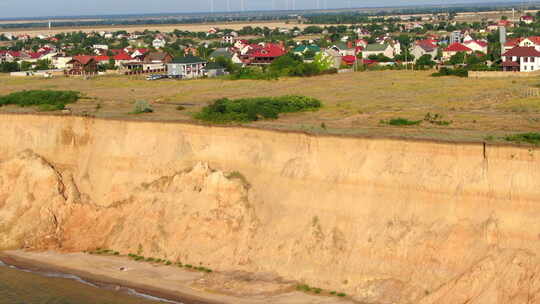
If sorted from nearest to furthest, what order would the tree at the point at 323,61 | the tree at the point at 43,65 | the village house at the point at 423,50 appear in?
the tree at the point at 323,61
the tree at the point at 43,65
the village house at the point at 423,50

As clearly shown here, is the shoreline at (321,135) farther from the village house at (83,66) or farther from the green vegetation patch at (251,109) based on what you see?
the village house at (83,66)

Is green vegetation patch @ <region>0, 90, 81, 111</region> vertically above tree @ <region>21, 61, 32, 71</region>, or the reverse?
green vegetation patch @ <region>0, 90, 81, 111</region>

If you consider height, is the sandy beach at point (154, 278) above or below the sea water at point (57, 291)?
above

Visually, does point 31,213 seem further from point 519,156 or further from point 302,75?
point 302,75

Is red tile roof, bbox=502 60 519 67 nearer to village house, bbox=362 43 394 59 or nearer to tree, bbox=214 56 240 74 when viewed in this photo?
tree, bbox=214 56 240 74

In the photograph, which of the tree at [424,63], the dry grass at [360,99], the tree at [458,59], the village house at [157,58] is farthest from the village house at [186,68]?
the tree at [458,59]

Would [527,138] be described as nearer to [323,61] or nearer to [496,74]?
[496,74]

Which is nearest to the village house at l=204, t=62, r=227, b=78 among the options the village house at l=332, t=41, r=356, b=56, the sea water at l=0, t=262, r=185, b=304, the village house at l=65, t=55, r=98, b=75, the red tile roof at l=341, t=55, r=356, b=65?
the village house at l=65, t=55, r=98, b=75

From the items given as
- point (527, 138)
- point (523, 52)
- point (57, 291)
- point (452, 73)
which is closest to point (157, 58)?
point (452, 73)
